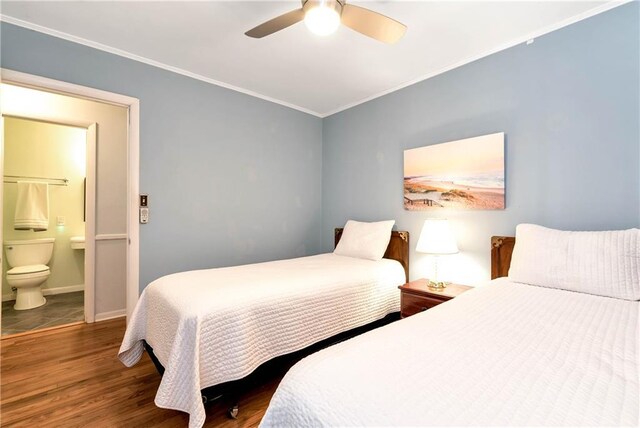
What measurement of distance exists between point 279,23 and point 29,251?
4.18m

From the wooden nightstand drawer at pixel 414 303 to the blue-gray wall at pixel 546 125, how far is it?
1.67 ft

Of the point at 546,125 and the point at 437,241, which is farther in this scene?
the point at 437,241

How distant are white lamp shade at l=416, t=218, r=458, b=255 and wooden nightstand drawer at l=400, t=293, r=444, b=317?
36 centimetres

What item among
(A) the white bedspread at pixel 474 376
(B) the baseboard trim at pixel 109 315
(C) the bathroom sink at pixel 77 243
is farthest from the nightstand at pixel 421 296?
(C) the bathroom sink at pixel 77 243

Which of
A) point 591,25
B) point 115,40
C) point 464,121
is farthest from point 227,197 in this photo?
point 591,25

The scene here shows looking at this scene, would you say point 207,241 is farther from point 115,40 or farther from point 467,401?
point 467,401

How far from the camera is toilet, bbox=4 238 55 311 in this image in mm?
3230

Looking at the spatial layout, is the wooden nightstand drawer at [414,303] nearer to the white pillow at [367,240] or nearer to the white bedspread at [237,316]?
the white bedspread at [237,316]

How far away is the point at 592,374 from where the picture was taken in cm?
81

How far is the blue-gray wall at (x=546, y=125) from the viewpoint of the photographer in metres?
1.76

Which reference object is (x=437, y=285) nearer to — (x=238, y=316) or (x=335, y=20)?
(x=238, y=316)

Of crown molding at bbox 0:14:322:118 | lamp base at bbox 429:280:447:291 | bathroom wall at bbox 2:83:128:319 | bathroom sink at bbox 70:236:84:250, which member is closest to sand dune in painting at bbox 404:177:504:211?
lamp base at bbox 429:280:447:291

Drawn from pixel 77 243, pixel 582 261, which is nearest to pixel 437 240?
pixel 582 261

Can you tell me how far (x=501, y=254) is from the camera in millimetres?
2207
